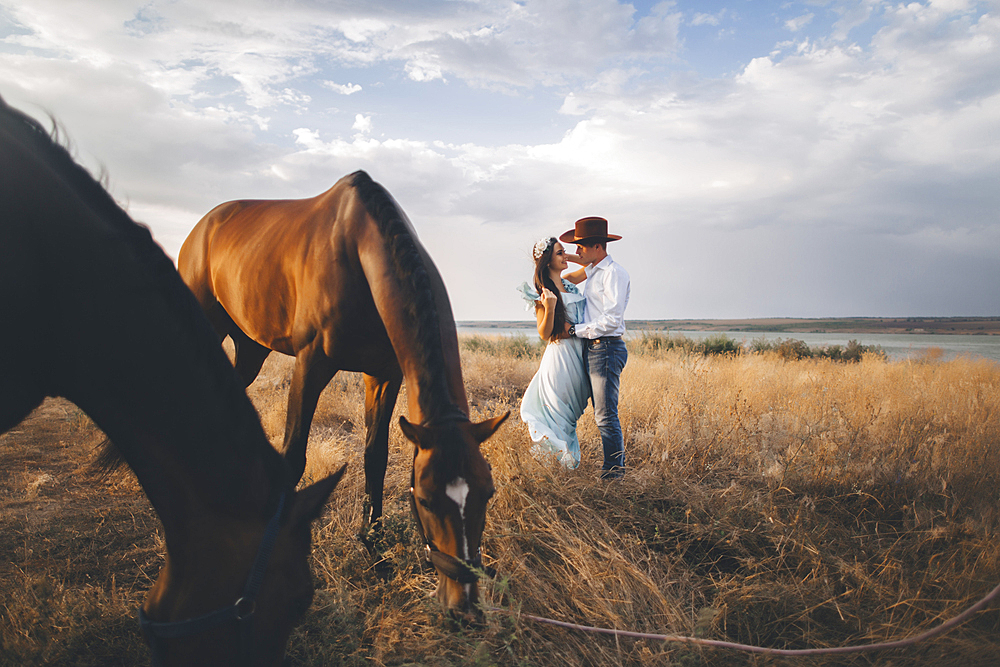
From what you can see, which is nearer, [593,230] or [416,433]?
[416,433]

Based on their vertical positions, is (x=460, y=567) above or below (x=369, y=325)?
below

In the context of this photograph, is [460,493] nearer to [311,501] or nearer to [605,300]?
[311,501]

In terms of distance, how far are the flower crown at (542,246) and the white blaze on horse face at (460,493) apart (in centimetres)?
286

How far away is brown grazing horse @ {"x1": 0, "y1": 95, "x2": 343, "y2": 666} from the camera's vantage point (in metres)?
1.26

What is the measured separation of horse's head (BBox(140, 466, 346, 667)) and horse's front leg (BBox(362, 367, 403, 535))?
2066 mm

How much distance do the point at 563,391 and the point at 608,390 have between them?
49 cm

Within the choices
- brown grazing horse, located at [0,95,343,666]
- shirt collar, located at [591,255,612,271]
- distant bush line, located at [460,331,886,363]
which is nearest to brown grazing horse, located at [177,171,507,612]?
brown grazing horse, located at [0,95,343,666]

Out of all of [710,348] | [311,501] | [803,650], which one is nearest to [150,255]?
[311,501]

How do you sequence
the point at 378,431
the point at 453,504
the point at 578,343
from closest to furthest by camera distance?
1. the point at 453,504
2. the point at 378,431
3. the point at 578,343

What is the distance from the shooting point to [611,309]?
163 inches

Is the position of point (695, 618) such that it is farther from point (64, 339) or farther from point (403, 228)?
point (64, 339)

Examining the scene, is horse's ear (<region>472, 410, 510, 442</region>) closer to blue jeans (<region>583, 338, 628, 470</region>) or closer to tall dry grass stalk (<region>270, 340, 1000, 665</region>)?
tall dry grass stalk (<region>270, 340, 1000, 665</region>)

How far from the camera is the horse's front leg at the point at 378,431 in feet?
11.4

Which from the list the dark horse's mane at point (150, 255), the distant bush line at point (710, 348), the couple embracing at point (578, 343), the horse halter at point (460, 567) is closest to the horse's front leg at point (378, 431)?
the couple embracing at point (578, 343)
